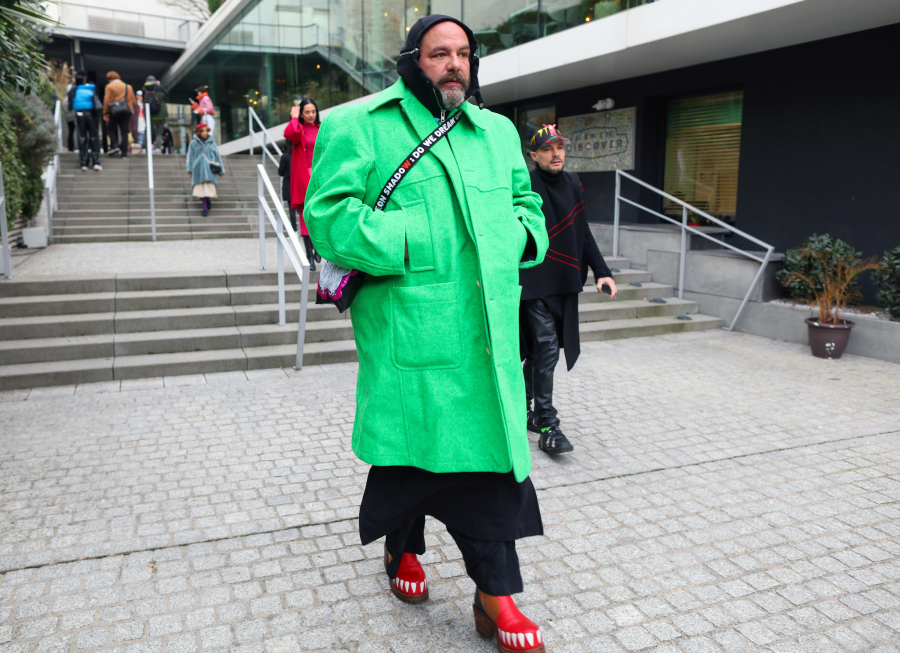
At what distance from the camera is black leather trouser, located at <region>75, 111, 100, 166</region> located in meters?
13.2

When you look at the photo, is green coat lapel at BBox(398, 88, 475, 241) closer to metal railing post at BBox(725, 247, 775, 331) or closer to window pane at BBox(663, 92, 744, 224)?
metal railing post at BBox(725, 247, 775, 331)

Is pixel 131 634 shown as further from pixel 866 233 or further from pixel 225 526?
pixel 866 233

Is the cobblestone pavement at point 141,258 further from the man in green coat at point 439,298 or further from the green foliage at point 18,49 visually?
the man in green coat at point 439,298

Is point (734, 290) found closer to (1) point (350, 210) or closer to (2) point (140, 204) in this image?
(1) point (350, 210)

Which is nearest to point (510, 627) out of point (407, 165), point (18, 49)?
point (407, 165)

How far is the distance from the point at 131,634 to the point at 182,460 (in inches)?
66.6

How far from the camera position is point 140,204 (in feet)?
40.5

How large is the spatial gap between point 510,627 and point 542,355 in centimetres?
212

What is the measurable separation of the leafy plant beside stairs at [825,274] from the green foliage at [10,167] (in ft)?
27.8

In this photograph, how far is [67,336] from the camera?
6.16m

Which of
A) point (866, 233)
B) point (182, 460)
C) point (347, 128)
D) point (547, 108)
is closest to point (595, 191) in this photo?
point (547, 108)

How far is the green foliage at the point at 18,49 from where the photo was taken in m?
4.15

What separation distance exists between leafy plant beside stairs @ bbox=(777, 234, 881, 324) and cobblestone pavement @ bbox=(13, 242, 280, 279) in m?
5.47

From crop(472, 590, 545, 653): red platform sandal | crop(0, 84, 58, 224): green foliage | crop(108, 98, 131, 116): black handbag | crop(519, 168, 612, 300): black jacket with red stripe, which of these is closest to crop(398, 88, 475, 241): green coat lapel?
crop(472, 590, 545, 653): red platform sandal
